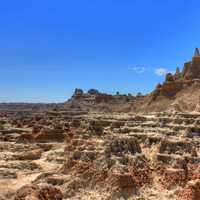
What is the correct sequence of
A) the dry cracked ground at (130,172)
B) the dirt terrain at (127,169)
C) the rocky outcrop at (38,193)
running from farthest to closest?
the dirt terrain at (127,169)
the dry cracked ground at (130,172)
the rocky outcrop at (38,193)

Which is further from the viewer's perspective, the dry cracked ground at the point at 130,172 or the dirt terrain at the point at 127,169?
the dirt terrain at the point at 127,169

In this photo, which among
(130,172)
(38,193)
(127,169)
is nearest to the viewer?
(38,193)

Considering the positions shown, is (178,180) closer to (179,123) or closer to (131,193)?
(131,193)

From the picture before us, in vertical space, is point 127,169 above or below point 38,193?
above

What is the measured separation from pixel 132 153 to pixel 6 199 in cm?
846

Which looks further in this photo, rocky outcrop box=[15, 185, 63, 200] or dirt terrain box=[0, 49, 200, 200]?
dirt terrain box=[0, 49, 200, 200]

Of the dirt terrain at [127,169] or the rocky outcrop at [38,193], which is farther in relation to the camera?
the dirt terrain at [127,169]

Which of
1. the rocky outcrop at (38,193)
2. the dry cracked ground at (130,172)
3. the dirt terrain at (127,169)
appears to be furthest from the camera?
the dirt terrain at (127,169)

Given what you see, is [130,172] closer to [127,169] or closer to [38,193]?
[127,169]

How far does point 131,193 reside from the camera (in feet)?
79.7

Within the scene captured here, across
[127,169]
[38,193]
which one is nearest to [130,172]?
[127,169]

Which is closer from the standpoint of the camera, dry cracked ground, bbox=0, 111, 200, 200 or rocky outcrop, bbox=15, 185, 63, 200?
rocky outcrop, bbox=15, 185, 63, 200

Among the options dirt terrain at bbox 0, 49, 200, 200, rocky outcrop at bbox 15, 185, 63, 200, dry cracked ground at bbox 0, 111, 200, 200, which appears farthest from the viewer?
dirt terrain at bbox 0, 49, 200, 200

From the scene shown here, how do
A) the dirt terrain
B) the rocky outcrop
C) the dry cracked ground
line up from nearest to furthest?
the rocky outcrop < the dry cracked ground < the dirt terrain
